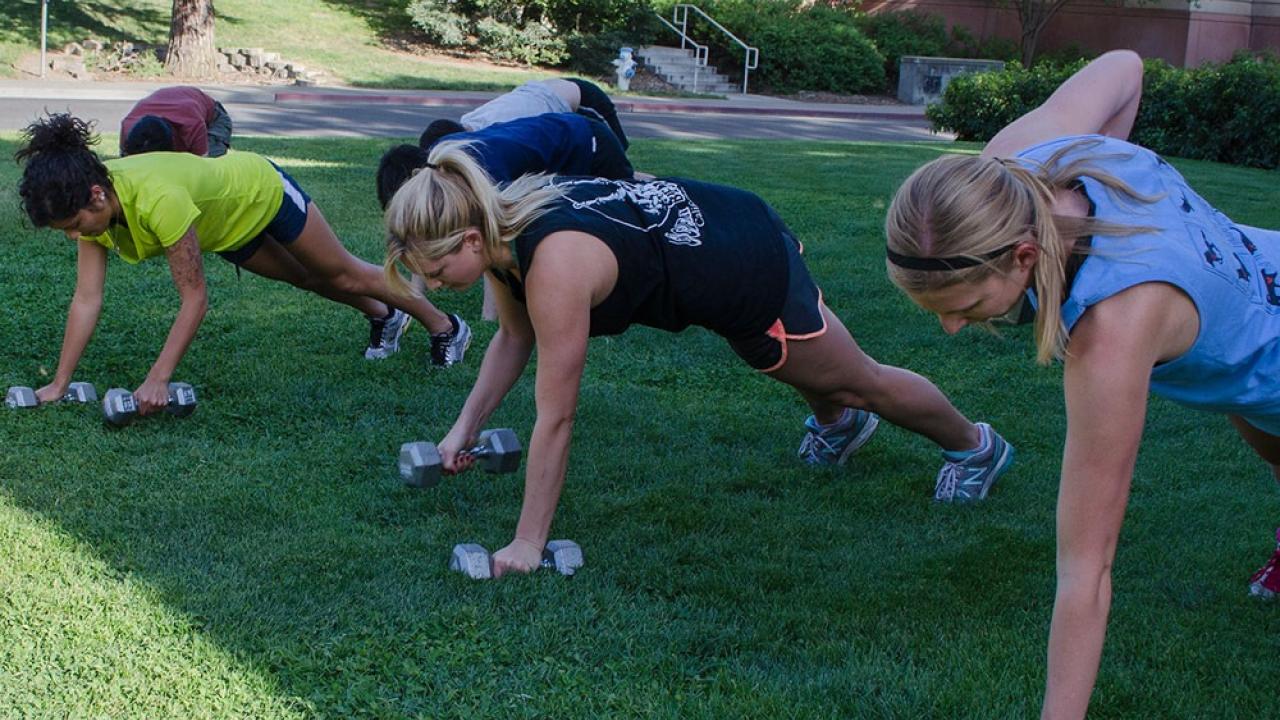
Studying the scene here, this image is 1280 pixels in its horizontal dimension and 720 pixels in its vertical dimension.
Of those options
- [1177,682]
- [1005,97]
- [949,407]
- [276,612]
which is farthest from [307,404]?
[1005,97]

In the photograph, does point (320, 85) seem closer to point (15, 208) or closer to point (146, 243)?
point (15, 208)

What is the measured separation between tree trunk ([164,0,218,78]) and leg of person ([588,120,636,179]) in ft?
65.9

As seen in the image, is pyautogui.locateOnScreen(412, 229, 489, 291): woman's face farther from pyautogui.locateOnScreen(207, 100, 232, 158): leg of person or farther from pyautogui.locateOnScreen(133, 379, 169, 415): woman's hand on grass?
pyautogui.locateOnScreen(207, 100, 232, 158): leg of person

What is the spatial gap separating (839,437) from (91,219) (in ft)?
10.3

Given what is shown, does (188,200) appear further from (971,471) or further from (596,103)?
(971,471)

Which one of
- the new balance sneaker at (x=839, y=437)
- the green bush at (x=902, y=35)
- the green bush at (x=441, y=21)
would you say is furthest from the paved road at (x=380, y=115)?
the new balance sneaker at (x=839, y=437)

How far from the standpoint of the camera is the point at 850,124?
76.0ft

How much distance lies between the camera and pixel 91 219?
5062 millimetres

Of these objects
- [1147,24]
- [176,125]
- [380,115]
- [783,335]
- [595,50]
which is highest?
[1147,24]

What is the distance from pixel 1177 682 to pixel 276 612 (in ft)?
8.59

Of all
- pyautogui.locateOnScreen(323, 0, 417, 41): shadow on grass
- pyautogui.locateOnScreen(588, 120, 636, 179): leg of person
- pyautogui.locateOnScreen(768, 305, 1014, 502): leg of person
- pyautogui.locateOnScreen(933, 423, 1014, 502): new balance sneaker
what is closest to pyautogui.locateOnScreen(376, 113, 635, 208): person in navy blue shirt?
pyautogui.locateOnScreen(588, 120, 636, 179): leg of person

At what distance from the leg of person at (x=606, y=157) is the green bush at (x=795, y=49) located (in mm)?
24843

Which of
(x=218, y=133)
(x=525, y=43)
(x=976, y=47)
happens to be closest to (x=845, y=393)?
(x=218, y=133)

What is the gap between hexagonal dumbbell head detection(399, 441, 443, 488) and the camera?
14.8ft
